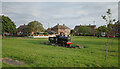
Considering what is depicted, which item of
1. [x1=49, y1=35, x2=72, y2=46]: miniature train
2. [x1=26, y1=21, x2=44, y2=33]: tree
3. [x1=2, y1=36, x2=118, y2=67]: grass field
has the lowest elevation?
[x1=2, y1=36, x2=118, y2=67]: grass field

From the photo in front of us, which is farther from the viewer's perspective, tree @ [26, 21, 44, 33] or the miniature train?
tree @ [26, 21, 44, 33]

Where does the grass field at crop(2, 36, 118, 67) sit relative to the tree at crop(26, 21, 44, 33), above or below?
below

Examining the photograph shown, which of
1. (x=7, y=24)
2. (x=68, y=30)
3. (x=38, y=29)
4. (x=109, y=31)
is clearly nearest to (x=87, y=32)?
(x=68, y=30)

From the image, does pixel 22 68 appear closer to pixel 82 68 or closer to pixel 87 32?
pixel 82 68

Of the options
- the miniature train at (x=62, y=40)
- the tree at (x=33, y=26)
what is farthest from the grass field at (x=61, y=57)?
the tree at (x=33, y=26)

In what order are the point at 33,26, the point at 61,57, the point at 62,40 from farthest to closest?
the point at 33,26 < the point at 62,40 < the point at 61,57

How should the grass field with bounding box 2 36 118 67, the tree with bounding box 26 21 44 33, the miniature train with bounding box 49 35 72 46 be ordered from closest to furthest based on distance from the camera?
the grass field with bounding box 2 36 118 67 < the miniature train with bounding box 49 35 72 46 < the tree with bounding box 26 21 44 33

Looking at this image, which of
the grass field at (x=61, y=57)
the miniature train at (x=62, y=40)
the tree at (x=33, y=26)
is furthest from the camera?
the tree at (x=33, y=26)

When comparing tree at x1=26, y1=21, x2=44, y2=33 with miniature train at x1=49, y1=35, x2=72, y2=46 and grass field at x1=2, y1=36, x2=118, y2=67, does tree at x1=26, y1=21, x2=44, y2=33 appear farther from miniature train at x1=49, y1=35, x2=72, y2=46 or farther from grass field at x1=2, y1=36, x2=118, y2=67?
grass field at x1=2, y1=36, x2=118, y2=67

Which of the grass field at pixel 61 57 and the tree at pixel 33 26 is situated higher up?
the tree at pixel 33 26

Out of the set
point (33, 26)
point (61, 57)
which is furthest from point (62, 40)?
point (33, 26)

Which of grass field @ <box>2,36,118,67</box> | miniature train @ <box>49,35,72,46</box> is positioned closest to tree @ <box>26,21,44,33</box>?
miniature train @ <box>49,35,72,46</box>

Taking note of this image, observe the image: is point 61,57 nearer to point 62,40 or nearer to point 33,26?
point 62,40

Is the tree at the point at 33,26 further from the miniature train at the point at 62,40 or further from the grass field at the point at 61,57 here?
the grass field at the point at 61,57
